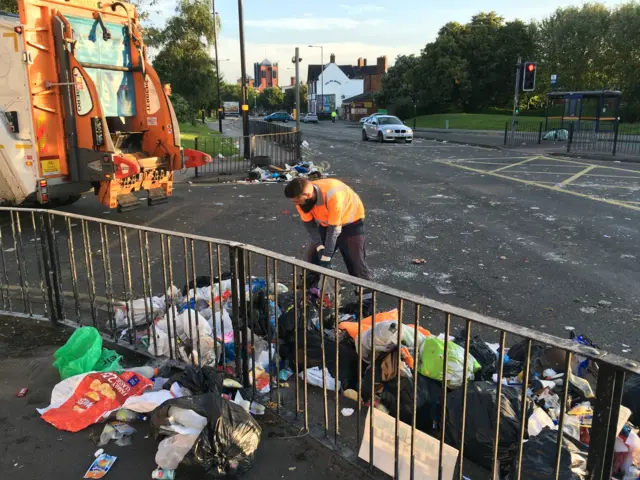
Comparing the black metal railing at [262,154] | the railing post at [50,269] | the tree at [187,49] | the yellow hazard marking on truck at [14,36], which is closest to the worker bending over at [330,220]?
the railing post at [50,269]

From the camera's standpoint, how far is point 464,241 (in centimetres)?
802

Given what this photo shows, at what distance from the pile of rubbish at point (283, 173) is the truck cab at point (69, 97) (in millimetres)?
5404

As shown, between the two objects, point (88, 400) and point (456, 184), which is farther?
point (456, 184)

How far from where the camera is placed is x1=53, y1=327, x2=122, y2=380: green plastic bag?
3.75m

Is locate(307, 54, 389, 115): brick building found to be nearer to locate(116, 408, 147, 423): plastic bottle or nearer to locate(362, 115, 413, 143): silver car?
locate(362, 115, 413, 143): silver car

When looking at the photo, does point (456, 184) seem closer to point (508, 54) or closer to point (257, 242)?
point (257, 242)

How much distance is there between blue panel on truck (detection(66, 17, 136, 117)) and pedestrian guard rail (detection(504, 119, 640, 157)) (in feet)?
56.8

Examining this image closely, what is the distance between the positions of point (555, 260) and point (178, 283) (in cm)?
478

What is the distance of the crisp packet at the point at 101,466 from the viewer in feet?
9.37

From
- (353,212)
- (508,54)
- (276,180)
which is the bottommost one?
(276,180)

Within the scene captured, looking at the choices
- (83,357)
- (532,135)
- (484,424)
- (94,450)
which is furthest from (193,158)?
(532,135)

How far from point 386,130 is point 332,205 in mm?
23653

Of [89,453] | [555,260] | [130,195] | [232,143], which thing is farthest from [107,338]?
[232,143]

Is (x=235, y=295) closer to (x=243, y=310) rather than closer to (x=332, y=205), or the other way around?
(x=243, y=310)
